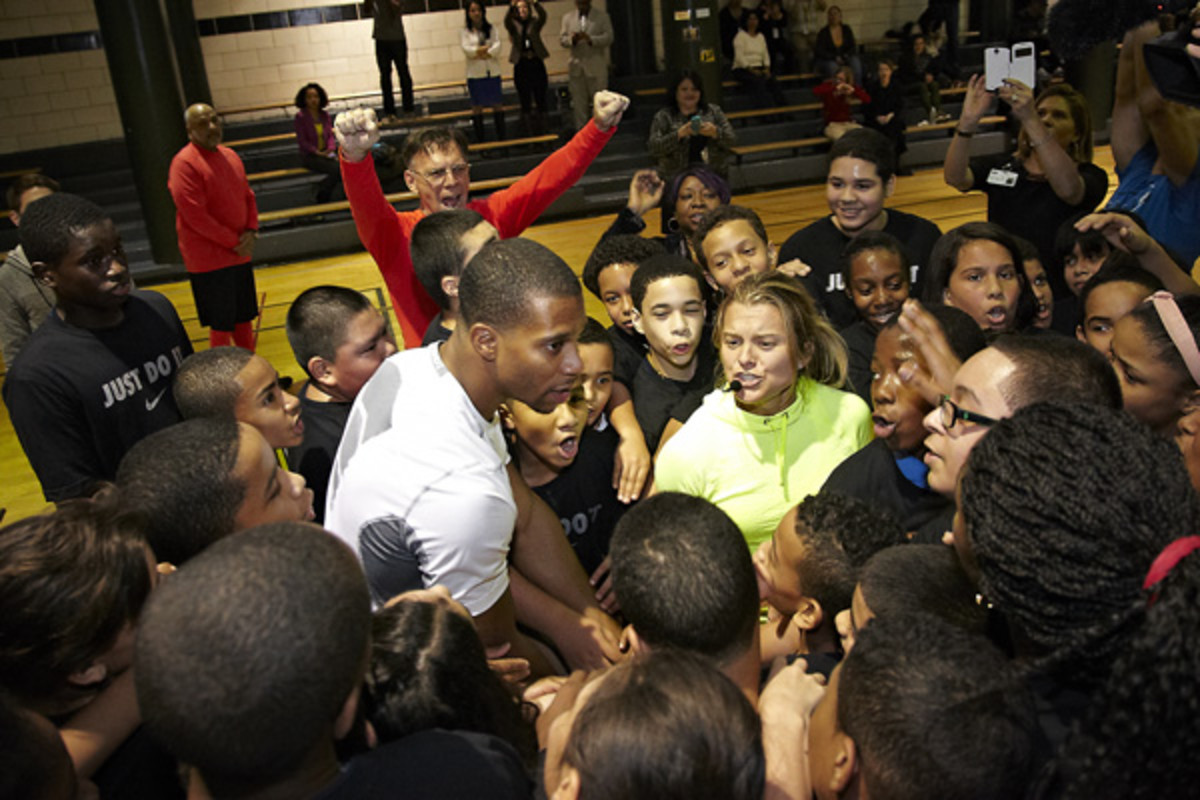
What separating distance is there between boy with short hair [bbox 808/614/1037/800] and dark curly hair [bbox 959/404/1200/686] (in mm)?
104

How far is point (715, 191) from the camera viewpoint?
438 centimetres

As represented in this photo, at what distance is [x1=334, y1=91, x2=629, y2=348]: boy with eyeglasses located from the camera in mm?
3109

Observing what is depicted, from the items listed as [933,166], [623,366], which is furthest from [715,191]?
[933,166]

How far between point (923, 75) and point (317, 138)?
915 centimetres

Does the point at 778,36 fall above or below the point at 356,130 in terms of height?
above

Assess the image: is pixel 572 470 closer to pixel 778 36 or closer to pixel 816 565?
pixel 816 565

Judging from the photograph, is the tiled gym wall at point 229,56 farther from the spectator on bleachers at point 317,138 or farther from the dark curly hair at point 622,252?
the dark curly hair at point 622,252

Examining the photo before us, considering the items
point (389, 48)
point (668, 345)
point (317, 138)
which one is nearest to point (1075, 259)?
point (668, 345)

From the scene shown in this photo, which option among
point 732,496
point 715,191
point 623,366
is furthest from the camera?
point 715,191

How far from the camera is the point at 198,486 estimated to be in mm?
1835

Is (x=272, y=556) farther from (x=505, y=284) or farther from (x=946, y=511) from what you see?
(x=946, y=511)

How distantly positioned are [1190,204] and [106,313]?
13.9ft

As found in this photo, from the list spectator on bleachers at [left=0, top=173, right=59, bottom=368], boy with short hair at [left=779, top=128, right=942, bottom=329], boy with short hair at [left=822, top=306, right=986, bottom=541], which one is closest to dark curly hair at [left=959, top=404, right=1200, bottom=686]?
boy with short hair at [left=822, top=306, right=986, bottom=541]

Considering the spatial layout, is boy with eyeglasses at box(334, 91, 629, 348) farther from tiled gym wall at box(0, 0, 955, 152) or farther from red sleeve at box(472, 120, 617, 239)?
tiled gym wall at box(0, 0, 955, 152)
